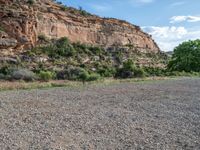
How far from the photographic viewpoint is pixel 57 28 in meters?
55.4

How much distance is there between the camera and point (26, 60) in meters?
40.6

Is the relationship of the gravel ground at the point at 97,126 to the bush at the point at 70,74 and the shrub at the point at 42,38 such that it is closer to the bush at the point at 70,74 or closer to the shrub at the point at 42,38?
the bush at the point at 70,74

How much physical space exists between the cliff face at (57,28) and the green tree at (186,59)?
10.2m

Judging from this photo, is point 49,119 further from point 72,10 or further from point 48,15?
point 72,10

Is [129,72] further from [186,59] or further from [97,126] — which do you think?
[97,126]

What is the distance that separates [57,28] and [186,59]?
19544 mm

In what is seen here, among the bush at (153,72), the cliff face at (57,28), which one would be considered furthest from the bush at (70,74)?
the bush at (153,72)

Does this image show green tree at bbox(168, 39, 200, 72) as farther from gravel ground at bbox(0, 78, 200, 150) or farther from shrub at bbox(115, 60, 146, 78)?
gravel ground at bbox(0, 78, 200, 150)

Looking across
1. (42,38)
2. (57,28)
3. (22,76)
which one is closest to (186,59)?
(57,28)

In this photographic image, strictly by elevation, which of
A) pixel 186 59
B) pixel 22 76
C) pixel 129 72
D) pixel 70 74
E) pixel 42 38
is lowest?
pixel 129 72

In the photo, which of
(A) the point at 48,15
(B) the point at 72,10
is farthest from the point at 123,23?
(A) the point at 48,15

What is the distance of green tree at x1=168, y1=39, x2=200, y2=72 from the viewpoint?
59.4 meters

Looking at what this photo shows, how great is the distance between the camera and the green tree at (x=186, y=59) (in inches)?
2339

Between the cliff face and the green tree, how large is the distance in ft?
33.4
